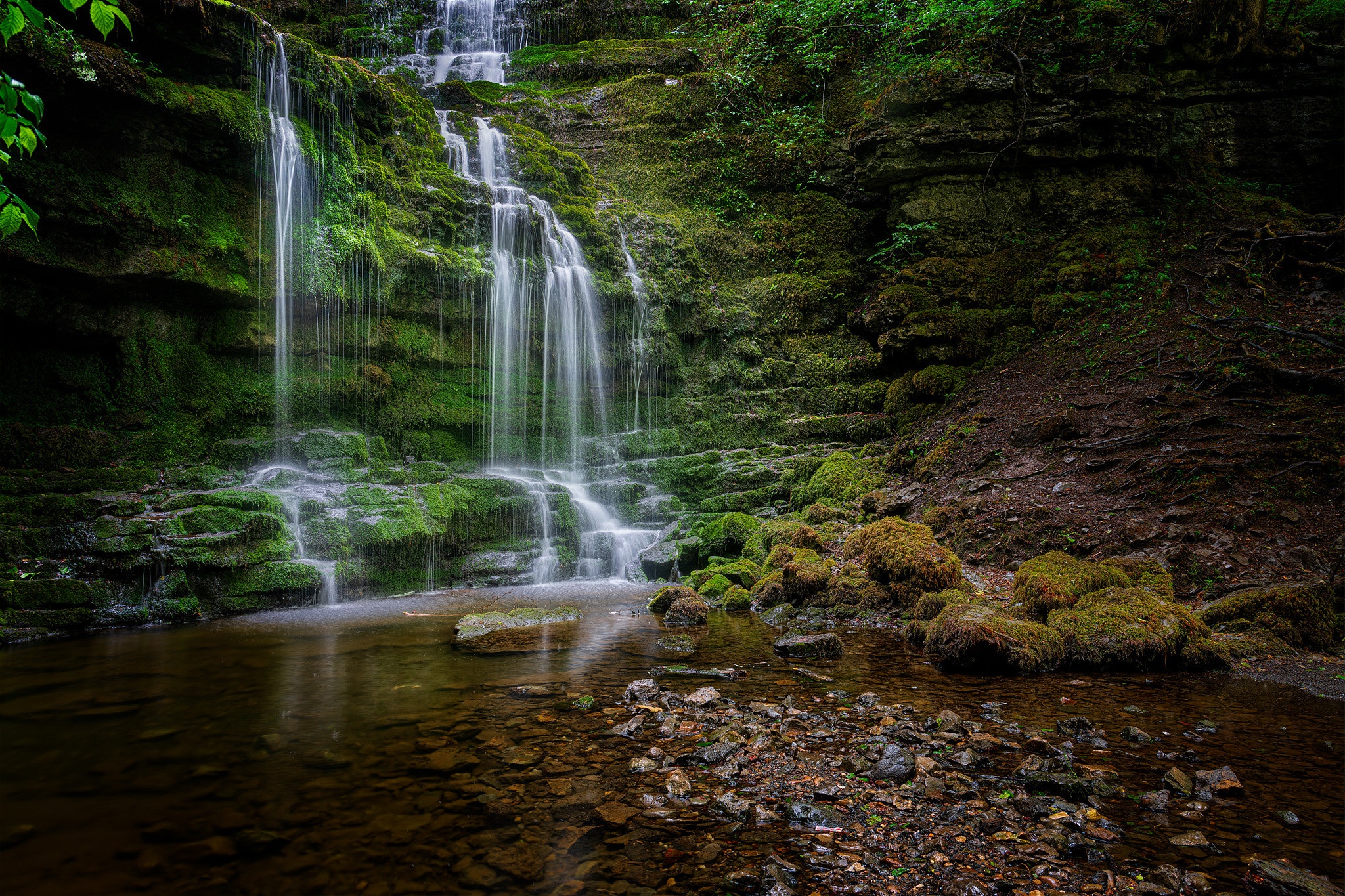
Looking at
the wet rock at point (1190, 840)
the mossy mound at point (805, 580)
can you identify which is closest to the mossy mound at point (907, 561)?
the mossy mound at point (805, 580)

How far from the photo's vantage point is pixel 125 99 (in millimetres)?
9492

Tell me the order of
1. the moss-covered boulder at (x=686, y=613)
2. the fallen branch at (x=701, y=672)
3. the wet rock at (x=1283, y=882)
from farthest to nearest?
the moss-covered boulder at (x=686, y=613)
the fallen branch at (x=701, y=672)
the wet rock at (x=1283, y=882)

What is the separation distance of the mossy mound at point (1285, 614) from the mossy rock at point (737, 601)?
4424 millimetres

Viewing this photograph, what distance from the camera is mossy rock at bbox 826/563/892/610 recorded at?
22.3 feet

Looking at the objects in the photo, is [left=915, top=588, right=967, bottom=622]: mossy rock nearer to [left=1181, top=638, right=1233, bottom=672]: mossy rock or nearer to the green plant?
[left=1181, top=638, right=1233, bottom=672]: mossy rock

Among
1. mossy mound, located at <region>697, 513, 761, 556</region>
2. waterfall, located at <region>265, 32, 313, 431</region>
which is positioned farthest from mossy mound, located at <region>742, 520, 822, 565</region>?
waterfall, located at <region>265, 32, 313, 431</region>

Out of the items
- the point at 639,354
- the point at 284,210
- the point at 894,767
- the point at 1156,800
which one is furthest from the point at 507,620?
the point at 284,210

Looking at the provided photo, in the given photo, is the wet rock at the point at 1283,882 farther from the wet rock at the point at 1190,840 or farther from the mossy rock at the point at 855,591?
the mossy rock at the point at 855,591

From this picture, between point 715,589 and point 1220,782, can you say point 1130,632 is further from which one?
point 715,589

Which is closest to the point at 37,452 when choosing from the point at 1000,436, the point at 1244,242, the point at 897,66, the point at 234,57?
the point at 234,57

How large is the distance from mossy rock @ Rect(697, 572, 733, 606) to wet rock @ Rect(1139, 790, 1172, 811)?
5.42 m

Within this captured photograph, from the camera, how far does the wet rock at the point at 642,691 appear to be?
171 inches

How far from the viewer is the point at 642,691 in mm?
4457

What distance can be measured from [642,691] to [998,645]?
2.75 m
